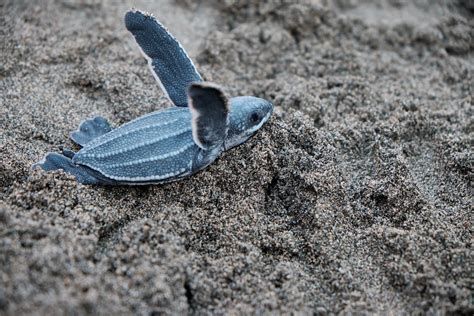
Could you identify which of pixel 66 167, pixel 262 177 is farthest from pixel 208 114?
pixel 66 167

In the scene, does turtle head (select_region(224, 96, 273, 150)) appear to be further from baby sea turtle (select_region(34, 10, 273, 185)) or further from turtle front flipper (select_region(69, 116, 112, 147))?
turtle front flipper (select_region(69, 116, 112, 147))

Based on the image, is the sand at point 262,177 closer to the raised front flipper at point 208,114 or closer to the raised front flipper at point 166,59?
the raised front flipper at point 208,114

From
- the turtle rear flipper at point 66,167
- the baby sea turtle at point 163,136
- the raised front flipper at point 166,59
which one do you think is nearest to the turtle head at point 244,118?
the baby sea turtle at point 163,136

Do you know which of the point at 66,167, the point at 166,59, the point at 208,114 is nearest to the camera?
the point at 208,114

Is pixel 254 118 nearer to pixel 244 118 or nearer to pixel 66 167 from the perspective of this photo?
pixel 244 118

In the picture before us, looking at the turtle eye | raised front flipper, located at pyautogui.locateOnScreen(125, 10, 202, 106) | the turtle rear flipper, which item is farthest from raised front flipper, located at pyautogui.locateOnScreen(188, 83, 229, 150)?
the turtle rear flipper

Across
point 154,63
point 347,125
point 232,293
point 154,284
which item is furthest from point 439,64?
point 154,284
